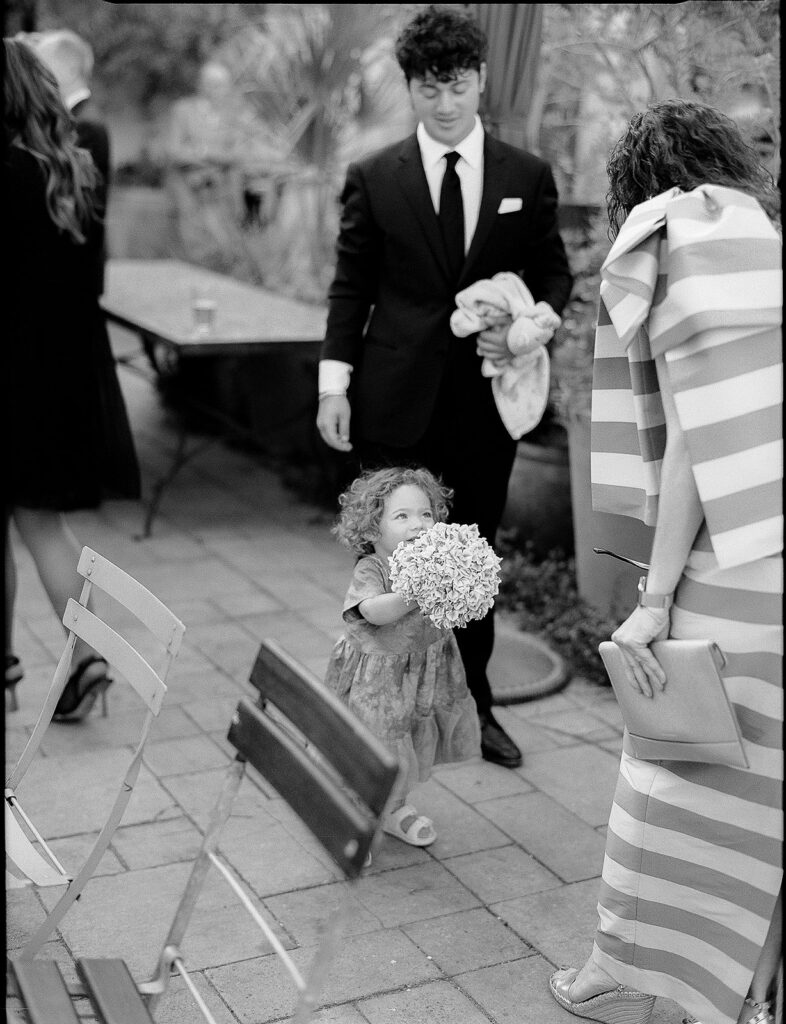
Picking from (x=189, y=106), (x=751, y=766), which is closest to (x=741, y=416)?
(x=751, y=766)

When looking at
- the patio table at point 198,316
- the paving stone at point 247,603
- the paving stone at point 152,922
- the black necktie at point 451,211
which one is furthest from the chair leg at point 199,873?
the patio table at point 198,316

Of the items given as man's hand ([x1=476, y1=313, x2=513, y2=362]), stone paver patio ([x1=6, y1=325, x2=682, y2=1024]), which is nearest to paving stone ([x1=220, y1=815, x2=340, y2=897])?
stone paver patio ([x1=6, y1=325, x2=682, y2=1024])

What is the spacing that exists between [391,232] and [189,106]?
1236 cm

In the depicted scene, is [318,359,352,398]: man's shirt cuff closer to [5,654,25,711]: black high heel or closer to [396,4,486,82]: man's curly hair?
[396,4,486,82]: man's curly hair

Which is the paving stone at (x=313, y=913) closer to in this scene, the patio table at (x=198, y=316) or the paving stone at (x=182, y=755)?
the paving stone at (x=182, y=755)

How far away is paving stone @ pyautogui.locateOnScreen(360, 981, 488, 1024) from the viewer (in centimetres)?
262

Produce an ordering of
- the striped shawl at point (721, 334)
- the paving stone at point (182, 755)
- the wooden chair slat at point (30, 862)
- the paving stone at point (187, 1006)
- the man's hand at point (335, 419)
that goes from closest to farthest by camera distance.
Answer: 1. the striped shawl at point (721, 334)
2. the wooden chair slat at point (30, 862)
3. the paving stone at point (187, 1006)
4. the man's hand at point (335, 419)
5. the paving stone at point (182, 755)

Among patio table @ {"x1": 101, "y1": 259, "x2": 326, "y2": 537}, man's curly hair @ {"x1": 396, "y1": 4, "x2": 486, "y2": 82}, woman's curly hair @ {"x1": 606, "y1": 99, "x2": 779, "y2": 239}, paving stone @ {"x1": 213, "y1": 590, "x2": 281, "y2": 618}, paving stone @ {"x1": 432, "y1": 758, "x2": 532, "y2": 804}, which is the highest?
man's curly hair @ {"x1": 396, "y1": 4, "x2": 486, "y2": 82}

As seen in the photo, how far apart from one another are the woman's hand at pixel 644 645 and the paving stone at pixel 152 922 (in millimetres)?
1114

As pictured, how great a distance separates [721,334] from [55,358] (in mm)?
2371

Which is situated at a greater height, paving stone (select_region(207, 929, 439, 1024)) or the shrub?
paving stone (select_region(207, 929, 439, 1024))

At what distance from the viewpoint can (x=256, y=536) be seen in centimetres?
610

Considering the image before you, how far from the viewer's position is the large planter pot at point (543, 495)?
527 centimetres

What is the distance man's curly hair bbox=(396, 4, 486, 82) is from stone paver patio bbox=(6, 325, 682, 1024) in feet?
6.37
